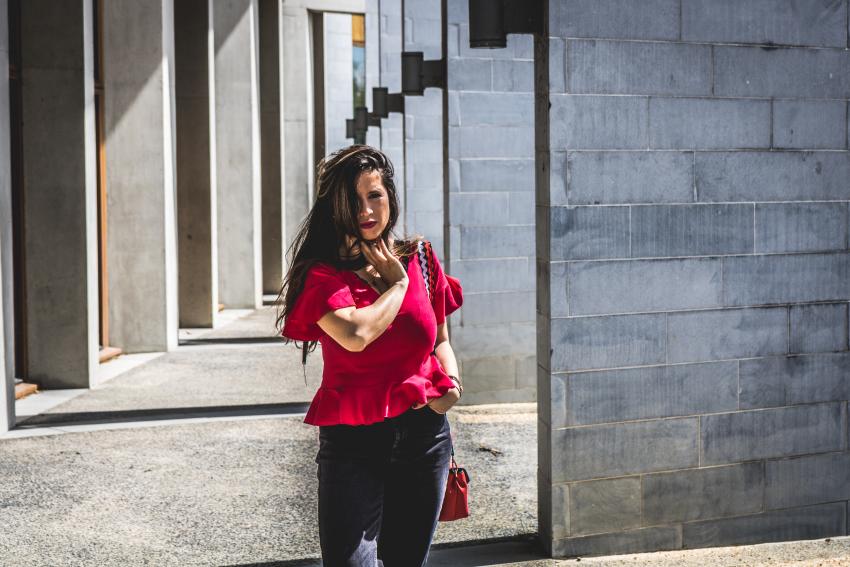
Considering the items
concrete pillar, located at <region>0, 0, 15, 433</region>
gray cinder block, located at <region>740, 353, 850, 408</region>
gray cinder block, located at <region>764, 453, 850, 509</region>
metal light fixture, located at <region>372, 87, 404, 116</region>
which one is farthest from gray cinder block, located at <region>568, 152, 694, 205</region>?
metal light fixture, located at <region>372, 87, 404, 116</region>

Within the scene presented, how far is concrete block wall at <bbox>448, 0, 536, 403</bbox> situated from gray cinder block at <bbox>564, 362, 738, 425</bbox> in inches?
156

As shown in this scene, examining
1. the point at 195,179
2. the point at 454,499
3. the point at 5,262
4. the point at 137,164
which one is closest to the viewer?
the point at 454,499

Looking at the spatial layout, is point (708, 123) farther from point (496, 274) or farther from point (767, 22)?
point (496, 274)

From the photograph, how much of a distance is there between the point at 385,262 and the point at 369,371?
32 cm

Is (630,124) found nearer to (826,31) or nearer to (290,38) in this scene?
(826,31)

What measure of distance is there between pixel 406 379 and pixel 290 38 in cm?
2383

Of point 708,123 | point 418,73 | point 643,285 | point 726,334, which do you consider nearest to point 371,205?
point 643,285

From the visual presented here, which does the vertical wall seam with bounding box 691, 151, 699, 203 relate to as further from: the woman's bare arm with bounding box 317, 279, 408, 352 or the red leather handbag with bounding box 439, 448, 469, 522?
the woman's bare arm with bounding box 317, 279, 408, 352

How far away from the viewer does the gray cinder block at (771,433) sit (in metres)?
5.29

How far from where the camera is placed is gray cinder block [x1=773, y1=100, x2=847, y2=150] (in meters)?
5.34

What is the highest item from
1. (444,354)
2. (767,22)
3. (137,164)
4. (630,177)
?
(767,22)

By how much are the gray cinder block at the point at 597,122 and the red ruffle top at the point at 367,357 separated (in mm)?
2037

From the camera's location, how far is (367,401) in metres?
2.97

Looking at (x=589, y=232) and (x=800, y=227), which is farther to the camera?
(x=800, y=227)
